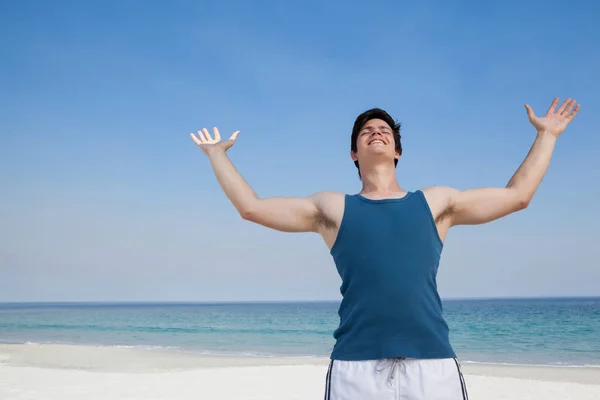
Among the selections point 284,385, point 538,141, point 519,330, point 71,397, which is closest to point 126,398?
point 71,397

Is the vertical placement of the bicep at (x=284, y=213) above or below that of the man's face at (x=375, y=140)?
below

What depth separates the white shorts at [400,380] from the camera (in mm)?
2529

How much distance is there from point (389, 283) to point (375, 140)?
79cm

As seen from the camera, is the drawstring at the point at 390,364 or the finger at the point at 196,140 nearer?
the drawstring at the point at 390,364

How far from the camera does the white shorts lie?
2.53 metres

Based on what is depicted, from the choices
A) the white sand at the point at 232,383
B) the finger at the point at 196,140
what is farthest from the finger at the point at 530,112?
the white sand at the point at 232,383

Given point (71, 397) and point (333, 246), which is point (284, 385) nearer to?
point (71, 397)

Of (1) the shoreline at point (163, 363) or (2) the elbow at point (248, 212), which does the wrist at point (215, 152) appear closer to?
(2) the elbow at point (248, 212)

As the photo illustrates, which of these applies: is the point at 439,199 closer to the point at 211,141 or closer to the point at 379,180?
the point at 379,180

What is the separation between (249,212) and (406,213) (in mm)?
749

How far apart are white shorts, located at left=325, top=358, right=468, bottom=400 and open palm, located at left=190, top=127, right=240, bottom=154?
1.26 metres

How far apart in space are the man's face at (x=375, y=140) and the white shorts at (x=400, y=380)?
1031mm

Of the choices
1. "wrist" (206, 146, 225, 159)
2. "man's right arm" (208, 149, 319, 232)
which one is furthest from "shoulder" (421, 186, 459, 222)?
"wrist" (206, 146, 225, 159)

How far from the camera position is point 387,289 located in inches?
101
